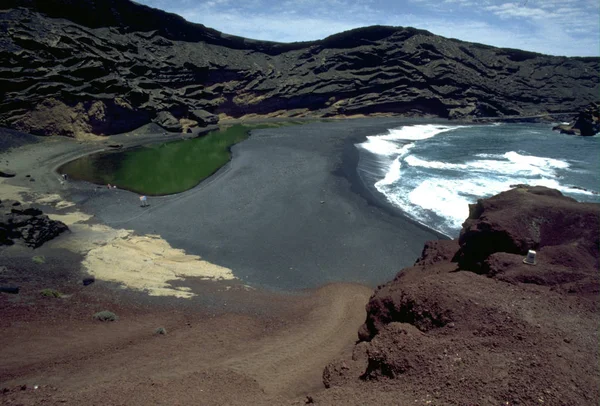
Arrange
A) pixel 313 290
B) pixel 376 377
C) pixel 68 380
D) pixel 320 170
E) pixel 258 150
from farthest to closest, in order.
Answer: pixel 258 150
pixel 320 170
pixel 313 290
pixel 68 380
pixel 376 377

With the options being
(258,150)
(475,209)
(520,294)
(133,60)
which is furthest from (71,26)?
(520,294)

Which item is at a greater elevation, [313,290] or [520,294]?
[520,294]

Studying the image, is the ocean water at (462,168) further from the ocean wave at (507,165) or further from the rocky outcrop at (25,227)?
the rocky outcrop at (25,227)

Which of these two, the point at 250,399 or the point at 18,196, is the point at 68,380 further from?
the point at 18,196

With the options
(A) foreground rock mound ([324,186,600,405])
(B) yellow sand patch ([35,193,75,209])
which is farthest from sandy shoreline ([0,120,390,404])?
(B) yellow sand patch ([35,193,75,209])

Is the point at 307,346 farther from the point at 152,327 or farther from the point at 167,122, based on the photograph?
the point at 167,122

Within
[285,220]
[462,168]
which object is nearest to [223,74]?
[462,168]

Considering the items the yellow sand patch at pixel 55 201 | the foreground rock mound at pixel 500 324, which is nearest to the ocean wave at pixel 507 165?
the foreground rock mound at pixel 500 324
